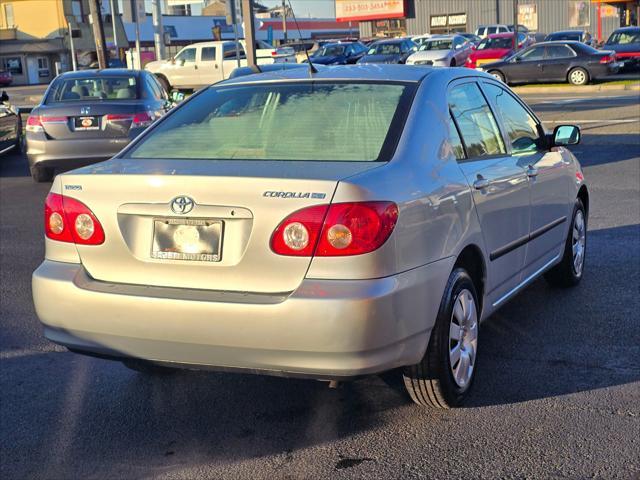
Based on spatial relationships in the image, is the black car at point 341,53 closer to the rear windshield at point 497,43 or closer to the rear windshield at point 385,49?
the rear windshield at point 385,49

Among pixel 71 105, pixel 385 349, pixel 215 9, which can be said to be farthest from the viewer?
pixel 215 9

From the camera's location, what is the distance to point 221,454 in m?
4.11

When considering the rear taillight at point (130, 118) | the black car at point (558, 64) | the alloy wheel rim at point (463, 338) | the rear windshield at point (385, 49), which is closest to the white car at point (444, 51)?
the rear windshield at point (385, 49)

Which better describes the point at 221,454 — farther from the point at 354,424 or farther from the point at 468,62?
the point at 468,62

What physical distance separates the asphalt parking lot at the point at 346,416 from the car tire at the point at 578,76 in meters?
24.4

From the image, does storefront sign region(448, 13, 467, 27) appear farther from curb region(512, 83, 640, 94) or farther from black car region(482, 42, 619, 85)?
curb region(512, 83, 640, 94)

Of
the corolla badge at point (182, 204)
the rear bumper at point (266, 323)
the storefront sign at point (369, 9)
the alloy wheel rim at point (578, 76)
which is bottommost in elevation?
the alloy wheel rim at point (578, 76)

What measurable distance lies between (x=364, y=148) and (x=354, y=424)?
4.20ft

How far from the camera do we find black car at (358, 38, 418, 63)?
39.0 m

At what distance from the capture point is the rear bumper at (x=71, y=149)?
12.4 m

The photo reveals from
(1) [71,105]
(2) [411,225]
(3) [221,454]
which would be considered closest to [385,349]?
(2) [411,225]

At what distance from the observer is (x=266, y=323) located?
3812 mm

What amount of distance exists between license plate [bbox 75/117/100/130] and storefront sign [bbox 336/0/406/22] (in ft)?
188

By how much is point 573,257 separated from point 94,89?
896 centimetres
